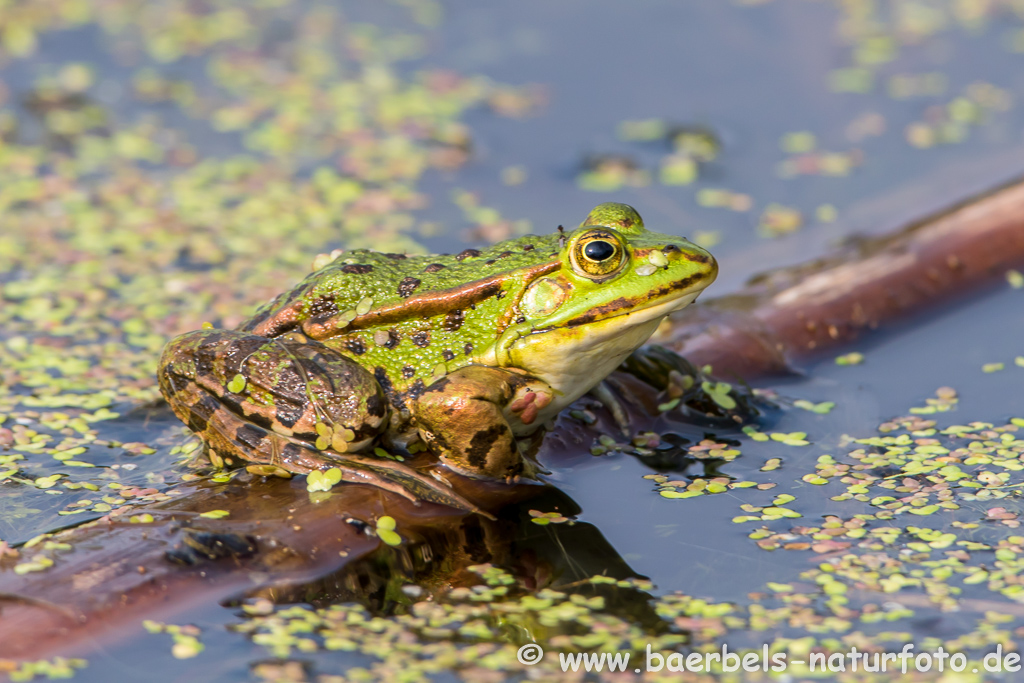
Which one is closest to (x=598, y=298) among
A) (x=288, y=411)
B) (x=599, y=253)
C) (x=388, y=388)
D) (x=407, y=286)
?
(x=599, y=253)

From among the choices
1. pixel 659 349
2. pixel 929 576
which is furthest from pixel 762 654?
pixel 659 349

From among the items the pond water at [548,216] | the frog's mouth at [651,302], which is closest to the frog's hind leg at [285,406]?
the pond water at [548,216]

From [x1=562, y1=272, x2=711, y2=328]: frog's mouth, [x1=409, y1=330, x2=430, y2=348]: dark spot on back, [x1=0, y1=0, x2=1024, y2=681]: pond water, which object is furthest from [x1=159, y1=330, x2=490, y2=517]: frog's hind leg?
[x1=562, y1=272, x2=711, y2=328]: frog's mouth

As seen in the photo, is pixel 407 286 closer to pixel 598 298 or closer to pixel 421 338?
pixel 421 338

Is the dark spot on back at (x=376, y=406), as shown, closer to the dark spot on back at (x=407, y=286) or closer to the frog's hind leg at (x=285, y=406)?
the frog's hind leg at (x=285, y=406)

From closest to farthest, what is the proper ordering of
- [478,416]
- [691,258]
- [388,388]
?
1. [478,416]
2. [691,258]
3. [388,388]

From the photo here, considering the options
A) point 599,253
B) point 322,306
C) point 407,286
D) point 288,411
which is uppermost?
point 599,253

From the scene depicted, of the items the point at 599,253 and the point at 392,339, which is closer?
the point at 599,253

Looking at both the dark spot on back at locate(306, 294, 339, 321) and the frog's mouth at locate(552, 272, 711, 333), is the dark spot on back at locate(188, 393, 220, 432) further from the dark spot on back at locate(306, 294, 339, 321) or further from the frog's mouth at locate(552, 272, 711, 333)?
the frog's mouth at locate(552, 272, 711, 333)
